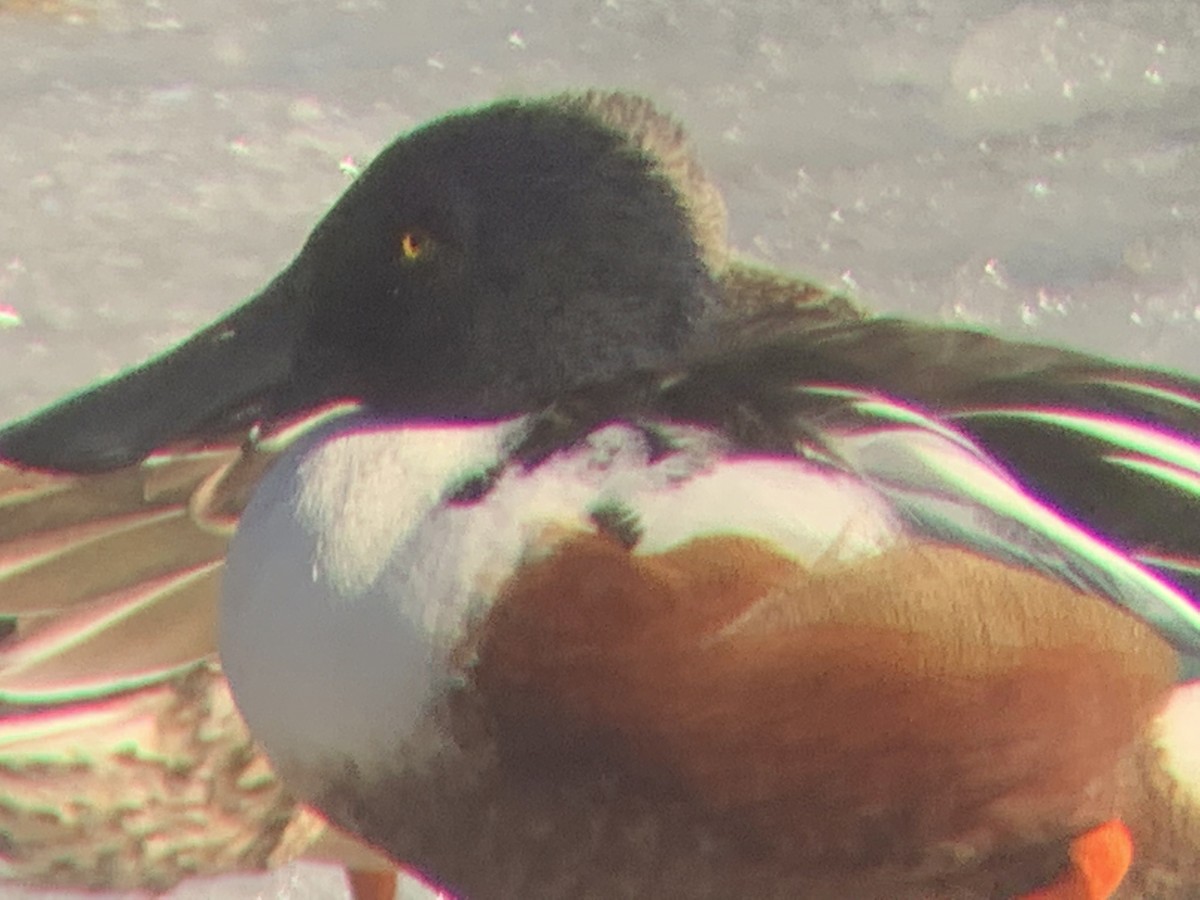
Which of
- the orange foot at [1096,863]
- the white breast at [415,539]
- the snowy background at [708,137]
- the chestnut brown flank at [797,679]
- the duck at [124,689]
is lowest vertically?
the orange foot at [1096,863]

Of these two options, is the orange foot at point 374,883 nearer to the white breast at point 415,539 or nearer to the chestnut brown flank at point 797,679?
the white breast at point 415,539

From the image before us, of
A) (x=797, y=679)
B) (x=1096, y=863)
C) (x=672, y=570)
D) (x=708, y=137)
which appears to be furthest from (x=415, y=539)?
(x=708, y=137)

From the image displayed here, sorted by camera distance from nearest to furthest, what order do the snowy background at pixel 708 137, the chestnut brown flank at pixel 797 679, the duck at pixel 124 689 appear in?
the chestnut brown flank at pixel 797 679 → the duck at pixel 124 689 → the snowy background at pixel 708 137

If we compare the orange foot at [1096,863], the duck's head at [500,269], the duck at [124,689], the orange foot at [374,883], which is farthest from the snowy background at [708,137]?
the orange foot at [1096,863]

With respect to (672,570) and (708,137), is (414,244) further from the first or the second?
(708,137)

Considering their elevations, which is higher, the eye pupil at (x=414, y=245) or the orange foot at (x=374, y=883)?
the eye pupil at (x=414, y=245)

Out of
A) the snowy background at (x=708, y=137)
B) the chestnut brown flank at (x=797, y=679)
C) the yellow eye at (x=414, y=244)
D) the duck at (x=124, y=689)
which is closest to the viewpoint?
the chestnut brown flank at (x=797, y=679)

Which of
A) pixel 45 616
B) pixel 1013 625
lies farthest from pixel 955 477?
pixel 45 616

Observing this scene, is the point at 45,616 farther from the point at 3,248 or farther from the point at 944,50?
the point at 944,50

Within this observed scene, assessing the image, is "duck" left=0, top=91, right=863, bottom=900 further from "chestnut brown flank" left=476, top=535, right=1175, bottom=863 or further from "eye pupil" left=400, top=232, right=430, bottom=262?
"chestnut brown flank" left=476, top=535, right=1175, bottom=863
